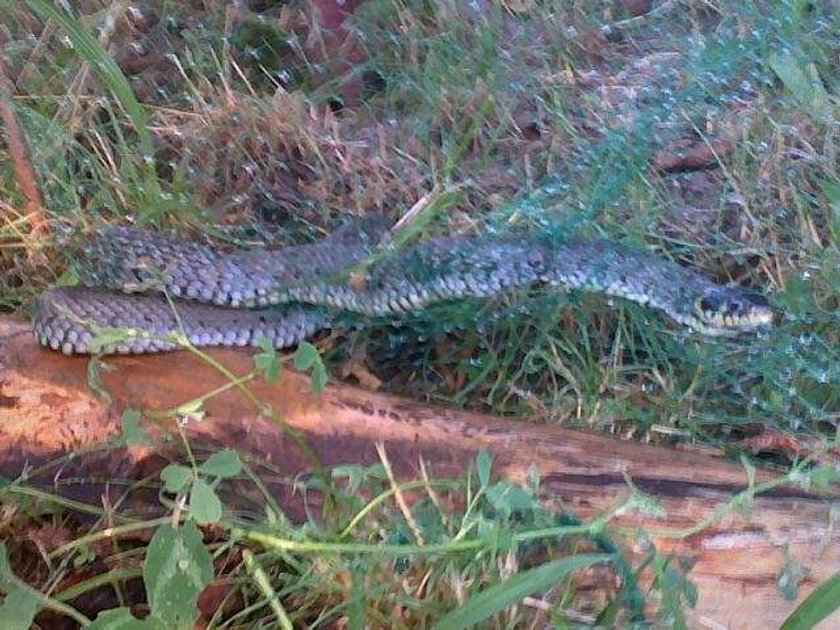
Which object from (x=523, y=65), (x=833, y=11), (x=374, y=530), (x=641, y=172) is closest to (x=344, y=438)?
(x=374, y=530)

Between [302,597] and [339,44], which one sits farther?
[339,44]

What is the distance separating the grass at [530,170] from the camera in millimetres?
1769

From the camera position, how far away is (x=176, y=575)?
1.13 m

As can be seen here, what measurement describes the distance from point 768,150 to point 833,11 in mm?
299

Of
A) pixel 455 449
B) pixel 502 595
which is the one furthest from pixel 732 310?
pixel 502 595

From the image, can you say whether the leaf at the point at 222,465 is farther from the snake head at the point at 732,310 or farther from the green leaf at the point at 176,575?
the snake head at the point at 732,310

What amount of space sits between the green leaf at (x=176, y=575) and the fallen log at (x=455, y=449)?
10.3 inches

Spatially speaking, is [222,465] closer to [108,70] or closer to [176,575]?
[176,575]

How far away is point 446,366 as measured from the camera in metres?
1.79

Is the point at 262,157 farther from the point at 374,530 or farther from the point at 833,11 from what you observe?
the point at 833,11

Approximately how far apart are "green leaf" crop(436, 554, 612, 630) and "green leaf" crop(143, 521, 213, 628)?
1.00 ft

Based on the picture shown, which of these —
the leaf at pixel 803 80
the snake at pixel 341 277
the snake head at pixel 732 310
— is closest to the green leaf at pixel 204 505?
the snake at pixel 341 277

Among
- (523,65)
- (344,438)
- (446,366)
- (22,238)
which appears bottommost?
(446,366)

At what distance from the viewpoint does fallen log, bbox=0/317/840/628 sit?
136 centimetres
